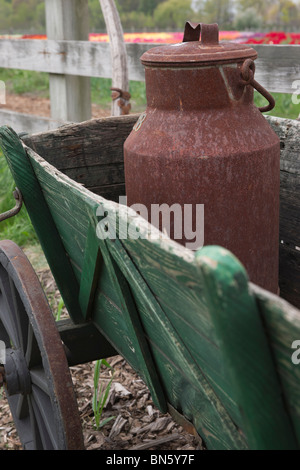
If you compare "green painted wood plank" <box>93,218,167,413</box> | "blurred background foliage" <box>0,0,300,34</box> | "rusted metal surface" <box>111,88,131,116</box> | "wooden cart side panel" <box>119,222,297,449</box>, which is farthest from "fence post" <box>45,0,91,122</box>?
"blurred background foliage" <box>0,0,300,34</box>

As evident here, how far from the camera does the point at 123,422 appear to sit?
2.22m

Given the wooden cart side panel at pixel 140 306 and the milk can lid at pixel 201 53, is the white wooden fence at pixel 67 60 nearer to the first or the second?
the milk can lid at pixel 201 53

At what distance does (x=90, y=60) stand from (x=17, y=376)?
8.79ft

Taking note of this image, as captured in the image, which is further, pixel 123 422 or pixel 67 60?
pixel 67 60

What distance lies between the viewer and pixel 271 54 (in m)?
2.96

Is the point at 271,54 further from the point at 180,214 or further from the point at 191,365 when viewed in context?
the point at 191,365

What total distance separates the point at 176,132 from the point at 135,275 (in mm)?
607

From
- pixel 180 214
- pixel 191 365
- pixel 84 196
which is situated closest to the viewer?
Result: pixel 191 365

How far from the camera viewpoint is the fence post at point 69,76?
4.04 m

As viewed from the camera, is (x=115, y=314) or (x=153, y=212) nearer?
(x=115, y=314)

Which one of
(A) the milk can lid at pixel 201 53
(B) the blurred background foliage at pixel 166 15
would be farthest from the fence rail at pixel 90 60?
(B) the blurred background foliage at pixel 166 15

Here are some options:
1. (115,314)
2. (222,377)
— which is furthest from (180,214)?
(222,377)

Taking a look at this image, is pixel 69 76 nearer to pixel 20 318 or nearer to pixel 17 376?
pixel 20 318

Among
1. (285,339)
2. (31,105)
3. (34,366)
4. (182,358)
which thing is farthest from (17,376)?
(31,105)
